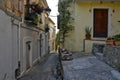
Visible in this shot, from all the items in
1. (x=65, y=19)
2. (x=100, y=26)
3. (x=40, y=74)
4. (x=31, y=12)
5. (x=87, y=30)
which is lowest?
(x=40, y=74)

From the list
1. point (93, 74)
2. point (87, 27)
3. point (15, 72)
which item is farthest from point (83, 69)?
point (87, 27)

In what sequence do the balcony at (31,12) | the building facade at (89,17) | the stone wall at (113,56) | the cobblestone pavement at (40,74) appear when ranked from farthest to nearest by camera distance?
1. the building facade at (89,17)
2. the balcony at (31,12)
3. the cobblestone pavement at (40,74)
4. the stone wall at (113,56)

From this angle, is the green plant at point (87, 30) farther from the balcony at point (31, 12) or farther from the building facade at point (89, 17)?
the balcony at point (31, 12)

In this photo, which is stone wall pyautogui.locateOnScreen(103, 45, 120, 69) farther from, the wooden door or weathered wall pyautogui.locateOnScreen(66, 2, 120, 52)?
the wooden door

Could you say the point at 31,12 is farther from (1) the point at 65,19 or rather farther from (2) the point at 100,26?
(2) the point at 100,26

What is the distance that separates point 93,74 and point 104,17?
834 centimetres

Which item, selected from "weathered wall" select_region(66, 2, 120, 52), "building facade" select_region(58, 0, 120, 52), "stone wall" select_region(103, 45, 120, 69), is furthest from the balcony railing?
"stone wall" select_region(103, 45, 120, 69)

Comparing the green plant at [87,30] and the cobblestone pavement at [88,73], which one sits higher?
the green plant at [87,30]

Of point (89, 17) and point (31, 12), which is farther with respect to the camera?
point (89, 17)

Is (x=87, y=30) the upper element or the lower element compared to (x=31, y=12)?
lower

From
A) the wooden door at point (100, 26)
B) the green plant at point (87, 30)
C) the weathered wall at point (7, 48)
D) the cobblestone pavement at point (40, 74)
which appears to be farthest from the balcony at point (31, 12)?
the wooden door at point (100, 26)

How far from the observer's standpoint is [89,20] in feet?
50.4

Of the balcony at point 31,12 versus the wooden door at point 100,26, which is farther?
the wooden door at point 100,26

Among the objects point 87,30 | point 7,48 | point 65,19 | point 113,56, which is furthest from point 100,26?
point 7,48
